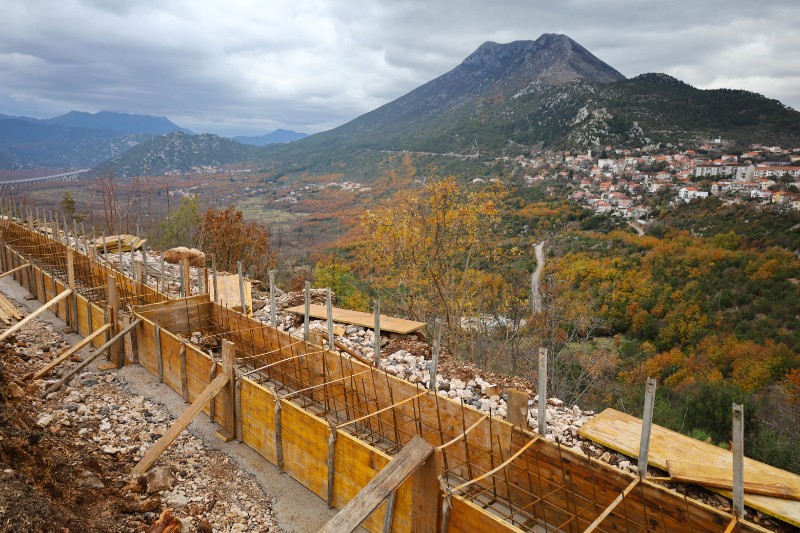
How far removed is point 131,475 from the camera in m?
6.04

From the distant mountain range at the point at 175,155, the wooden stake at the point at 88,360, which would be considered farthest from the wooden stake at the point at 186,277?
the distant mountain range at the point at 175,155

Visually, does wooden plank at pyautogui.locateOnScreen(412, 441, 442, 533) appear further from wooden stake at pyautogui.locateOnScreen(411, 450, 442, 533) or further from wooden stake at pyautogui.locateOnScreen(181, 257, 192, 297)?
wooden stake at pyautogui.locateOnScreen(181, 257, 192, 297)

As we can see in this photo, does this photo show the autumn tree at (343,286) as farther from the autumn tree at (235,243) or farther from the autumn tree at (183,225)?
the autumn tree at (183,225)

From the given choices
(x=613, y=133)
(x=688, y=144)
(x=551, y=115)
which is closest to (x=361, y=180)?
(x=551, y=115)

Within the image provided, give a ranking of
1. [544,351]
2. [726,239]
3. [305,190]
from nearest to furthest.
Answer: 1. [544,351]
2. [726,239]
3. [305,190]

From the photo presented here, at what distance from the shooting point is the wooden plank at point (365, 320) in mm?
10680

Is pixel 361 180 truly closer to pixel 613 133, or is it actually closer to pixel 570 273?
pixel 613 133

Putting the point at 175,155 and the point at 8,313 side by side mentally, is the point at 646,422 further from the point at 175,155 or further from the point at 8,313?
the point at 175,155

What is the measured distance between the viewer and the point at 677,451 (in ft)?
19.9

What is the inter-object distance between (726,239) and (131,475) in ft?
113

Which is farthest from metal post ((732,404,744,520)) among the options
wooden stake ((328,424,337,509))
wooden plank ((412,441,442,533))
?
wooden stake ((328,424,337,509))

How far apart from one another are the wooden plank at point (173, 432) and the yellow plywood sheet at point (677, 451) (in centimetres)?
525

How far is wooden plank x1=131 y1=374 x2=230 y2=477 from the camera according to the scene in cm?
612

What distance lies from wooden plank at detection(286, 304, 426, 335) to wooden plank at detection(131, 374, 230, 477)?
176 inches
